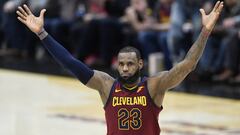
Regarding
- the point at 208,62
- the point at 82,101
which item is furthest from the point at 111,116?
the point at 208,62

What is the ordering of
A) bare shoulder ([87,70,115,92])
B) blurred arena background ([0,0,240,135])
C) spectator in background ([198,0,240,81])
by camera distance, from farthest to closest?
spectator in background ([198,0,240,81]) < blurred arena background ([0,0,240,135]) < bare shoulder ([87,70,115,92])

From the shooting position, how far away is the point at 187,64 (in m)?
6.60

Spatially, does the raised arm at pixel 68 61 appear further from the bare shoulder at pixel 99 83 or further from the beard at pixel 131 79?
the beard at pixel 131 79

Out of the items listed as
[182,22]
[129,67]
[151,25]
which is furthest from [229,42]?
[129,67]

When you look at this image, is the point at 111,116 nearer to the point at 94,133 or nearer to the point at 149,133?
the point at 149,133

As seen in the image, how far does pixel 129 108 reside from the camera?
6668mm

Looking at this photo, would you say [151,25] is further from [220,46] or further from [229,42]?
[229,42]

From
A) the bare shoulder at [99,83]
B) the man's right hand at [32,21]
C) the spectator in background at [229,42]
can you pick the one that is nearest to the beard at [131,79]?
the bare shoulder at [99,83]

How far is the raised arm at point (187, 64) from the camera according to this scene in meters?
6.59

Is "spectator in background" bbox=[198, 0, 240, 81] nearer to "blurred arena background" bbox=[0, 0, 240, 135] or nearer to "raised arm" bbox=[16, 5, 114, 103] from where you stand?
"blurred arena background" bbox=[0, 0, 240, 135]

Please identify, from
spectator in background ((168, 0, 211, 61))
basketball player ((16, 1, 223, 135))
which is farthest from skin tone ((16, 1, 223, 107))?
spectator in background ((168, 0, 211, 61))

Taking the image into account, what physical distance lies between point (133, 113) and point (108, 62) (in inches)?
399

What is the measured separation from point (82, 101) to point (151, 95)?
7.09m

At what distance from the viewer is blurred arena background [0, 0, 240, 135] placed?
1178 centimetres
